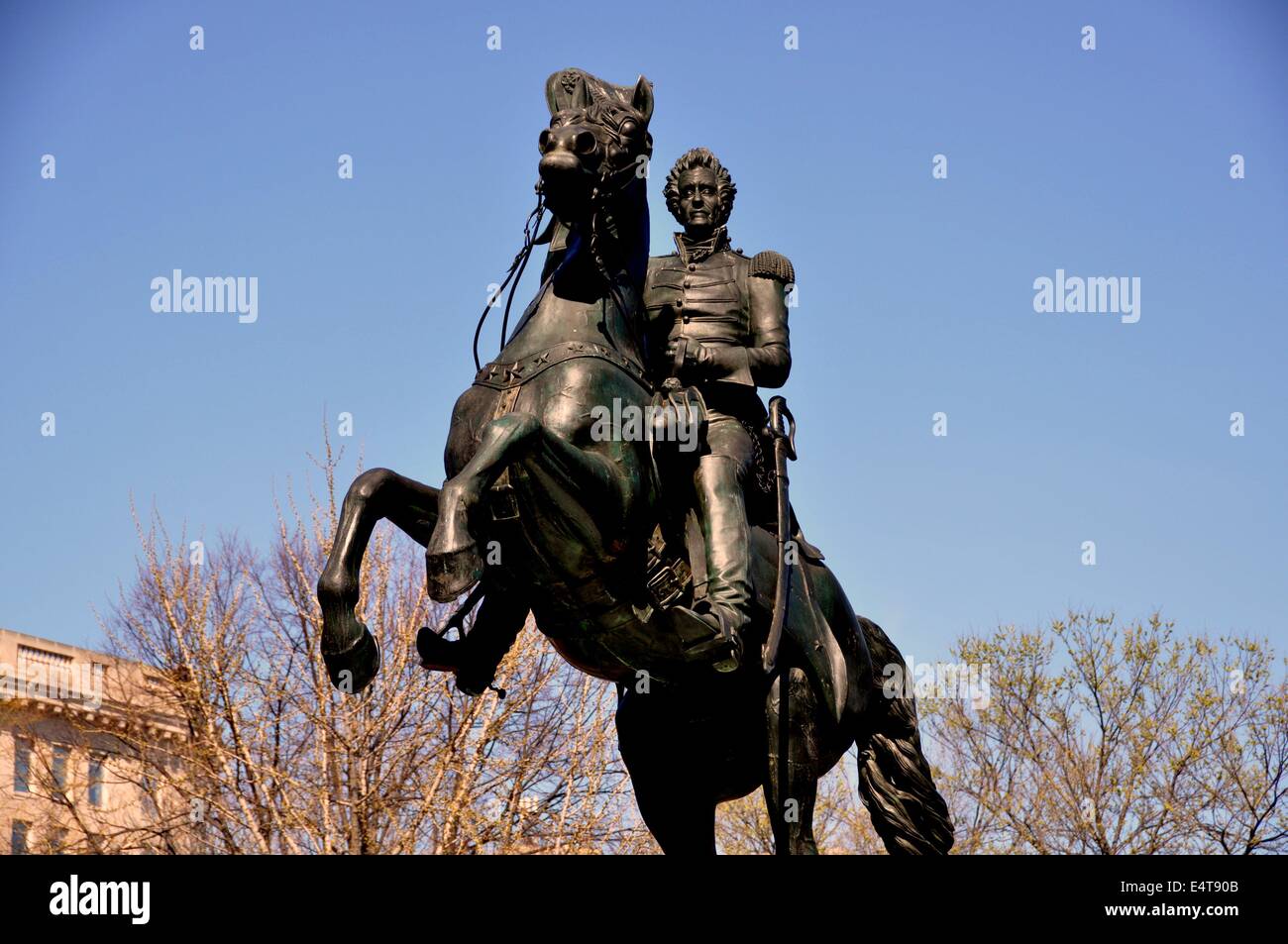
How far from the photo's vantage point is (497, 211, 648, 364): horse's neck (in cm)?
739

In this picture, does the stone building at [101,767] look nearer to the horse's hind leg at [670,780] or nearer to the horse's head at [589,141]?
the horse's hind leg at [670,780]

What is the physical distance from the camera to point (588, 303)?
7.48 meters

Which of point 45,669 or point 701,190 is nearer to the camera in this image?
point 701,190

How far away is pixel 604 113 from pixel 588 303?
0.80 meters

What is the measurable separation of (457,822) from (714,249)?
14.7m

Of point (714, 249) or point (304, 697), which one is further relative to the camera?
point (304, 697)

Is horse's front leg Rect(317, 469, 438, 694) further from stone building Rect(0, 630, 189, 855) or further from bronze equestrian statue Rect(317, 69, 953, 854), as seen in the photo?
stone building Rect(0, 630, 189, 855)

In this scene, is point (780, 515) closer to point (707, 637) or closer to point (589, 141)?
point (707, 637)

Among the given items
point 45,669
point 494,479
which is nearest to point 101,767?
point 45,669

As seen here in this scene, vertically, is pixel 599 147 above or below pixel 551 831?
above

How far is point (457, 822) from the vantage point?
72.2ft
